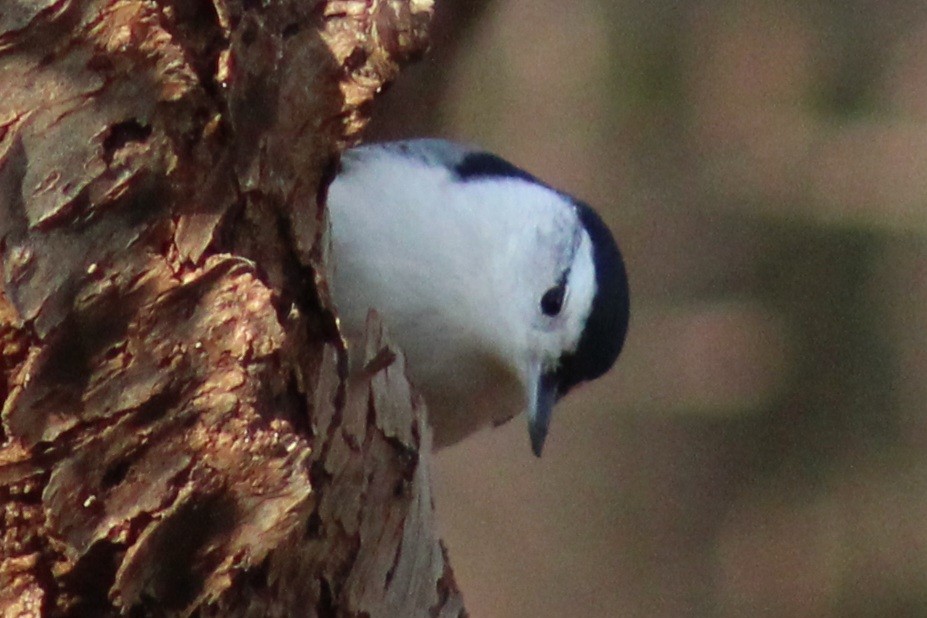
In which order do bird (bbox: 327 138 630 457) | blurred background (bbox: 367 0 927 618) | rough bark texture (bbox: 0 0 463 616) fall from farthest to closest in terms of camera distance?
blurred background (bbox: 367 0 927 618) → bird (bbox: 327 138 630 457) → rough bark texture (bbox: 0 0 463 616)

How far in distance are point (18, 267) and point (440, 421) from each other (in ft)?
3.42

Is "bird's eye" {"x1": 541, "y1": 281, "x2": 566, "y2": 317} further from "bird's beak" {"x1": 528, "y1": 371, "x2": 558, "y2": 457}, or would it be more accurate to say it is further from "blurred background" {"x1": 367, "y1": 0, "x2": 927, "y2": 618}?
"blurred background" {"x1": 367, "y1": 0, "x2": 927, "y2": 618}

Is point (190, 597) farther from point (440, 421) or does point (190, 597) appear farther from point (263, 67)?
point (440, 421)

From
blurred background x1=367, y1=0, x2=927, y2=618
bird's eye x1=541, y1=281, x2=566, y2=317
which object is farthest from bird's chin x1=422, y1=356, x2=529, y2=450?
blurred background x1=367, y1=0, x2=927, y2=618

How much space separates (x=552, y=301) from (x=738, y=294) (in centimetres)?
186

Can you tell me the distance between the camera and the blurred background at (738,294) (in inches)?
133

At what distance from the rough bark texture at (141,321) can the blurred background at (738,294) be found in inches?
91.0

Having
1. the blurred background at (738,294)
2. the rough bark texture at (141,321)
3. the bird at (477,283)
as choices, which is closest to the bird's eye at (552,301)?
the bird at (477,283)

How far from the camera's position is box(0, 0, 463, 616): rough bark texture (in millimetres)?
918

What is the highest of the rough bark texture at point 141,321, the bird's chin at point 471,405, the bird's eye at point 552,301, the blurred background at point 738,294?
the rough bark texture at point 141,321

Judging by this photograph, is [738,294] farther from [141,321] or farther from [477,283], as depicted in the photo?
[141,321]

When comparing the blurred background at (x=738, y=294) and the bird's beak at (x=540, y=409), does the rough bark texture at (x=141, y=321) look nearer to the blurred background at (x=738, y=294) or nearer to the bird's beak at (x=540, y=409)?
the bird's beak at (x=540, y=409)

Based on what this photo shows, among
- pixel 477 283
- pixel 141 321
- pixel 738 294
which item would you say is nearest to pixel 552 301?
pixel 477 283

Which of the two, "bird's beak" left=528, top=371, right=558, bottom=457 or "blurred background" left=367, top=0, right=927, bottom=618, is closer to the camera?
"bird's beak" left=528, top=371, right=558, bottom=457
